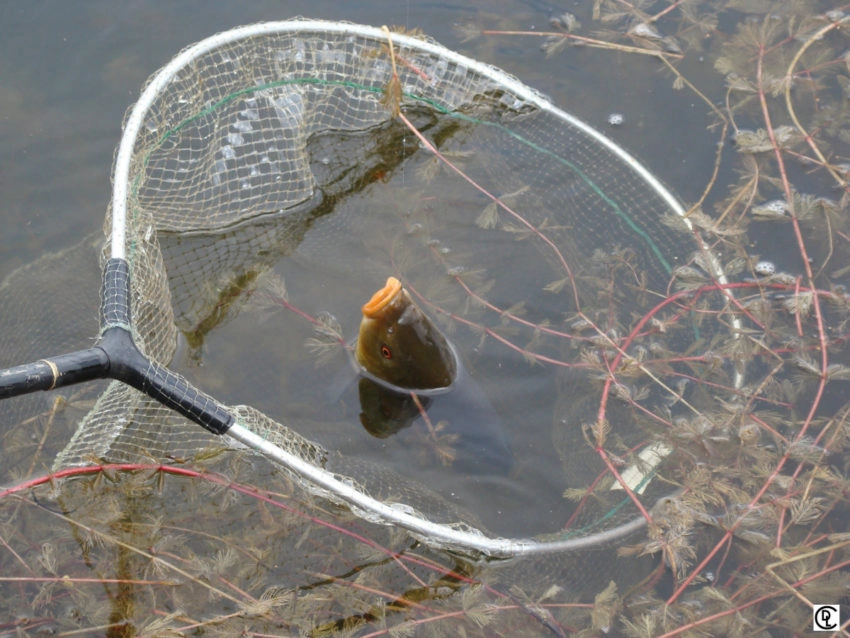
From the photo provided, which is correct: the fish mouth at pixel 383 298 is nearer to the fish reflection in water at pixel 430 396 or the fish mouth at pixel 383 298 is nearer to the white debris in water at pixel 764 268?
the fish reflection in water at pixel 430 396

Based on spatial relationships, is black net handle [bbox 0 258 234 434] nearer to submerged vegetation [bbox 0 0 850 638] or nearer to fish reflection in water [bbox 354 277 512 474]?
submerged vegetation [bbox 0 0 850 638]

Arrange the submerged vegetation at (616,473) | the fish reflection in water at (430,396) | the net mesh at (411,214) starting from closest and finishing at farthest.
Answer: the submerged vegetation at (616,473) < the fish reflection in water at (430,396) < the net mesh at (411,214)

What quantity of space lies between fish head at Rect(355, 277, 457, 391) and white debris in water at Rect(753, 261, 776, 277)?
2.00m

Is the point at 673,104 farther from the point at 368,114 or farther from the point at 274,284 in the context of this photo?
the point at 274,284

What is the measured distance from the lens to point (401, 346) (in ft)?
13.5

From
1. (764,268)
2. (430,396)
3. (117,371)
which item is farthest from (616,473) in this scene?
(117,371)

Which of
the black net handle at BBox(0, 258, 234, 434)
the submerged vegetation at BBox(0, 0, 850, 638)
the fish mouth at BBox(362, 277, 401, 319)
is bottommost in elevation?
the submerged vegetation at BBox(0, 0, 850, 638)

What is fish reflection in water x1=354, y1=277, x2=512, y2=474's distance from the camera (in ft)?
13.8

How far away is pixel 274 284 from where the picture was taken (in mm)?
4773

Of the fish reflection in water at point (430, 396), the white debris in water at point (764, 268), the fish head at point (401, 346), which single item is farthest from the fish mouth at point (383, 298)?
the white debris in water at point (764, 268)

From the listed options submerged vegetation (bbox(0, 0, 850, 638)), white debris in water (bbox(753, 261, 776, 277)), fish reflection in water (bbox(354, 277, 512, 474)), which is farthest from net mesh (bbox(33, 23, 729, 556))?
white debris in water (bbox(753, 261, 776, 277))

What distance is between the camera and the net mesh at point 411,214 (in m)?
4.34

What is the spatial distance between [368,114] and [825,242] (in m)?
3.07

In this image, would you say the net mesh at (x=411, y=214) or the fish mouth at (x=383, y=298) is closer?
the fish mouth at (x=383, y=298)
